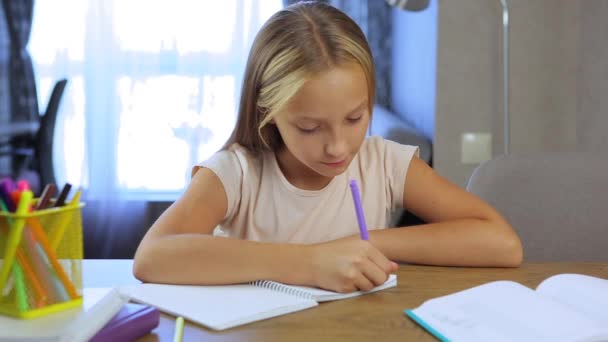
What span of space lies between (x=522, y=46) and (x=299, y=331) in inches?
78.7

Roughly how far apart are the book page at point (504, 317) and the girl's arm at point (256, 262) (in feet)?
0.35

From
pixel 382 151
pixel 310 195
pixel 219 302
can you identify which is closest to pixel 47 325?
pixel 219 302

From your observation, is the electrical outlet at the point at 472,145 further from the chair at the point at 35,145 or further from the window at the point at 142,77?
the chair at the point at 35,145

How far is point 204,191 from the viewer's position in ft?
4.12

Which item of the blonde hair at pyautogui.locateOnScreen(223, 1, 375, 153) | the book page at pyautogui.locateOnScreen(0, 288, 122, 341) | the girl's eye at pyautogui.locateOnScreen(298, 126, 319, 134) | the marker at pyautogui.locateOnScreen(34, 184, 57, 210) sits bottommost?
the book page at pyautogui.locateOnScreen(0, 288, 122, 341)

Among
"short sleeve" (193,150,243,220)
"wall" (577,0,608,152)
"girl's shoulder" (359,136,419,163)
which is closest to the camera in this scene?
"short sleeve" (193,150,243,220)

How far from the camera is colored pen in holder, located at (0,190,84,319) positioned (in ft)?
2.39

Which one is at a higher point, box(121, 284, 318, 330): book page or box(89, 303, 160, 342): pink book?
box(89, 303, 160, 342): pink book

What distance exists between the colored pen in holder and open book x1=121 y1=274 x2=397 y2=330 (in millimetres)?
74

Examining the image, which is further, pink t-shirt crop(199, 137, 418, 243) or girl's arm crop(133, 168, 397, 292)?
pink t-shirt crop(199, 137, 418, 243)

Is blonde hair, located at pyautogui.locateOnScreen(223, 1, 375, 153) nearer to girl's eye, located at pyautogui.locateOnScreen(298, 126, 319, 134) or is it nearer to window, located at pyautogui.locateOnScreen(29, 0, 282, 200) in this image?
girl's eye, located at pyautogui.locateOnScreen(298, 126, 319, 134)

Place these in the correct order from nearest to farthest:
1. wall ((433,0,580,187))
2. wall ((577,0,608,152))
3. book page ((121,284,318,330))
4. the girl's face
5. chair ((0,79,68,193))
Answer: book page ((121,284,318,330)), the girl's face, wall ((577,0,608,152)), wall ((433,0,580,187)), chair ((0,79,68,193))

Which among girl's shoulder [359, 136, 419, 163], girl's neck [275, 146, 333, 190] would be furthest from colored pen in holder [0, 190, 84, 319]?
girl's shoulder [359, 136, 419, 163]

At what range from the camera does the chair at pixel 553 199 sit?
55.4 inches
